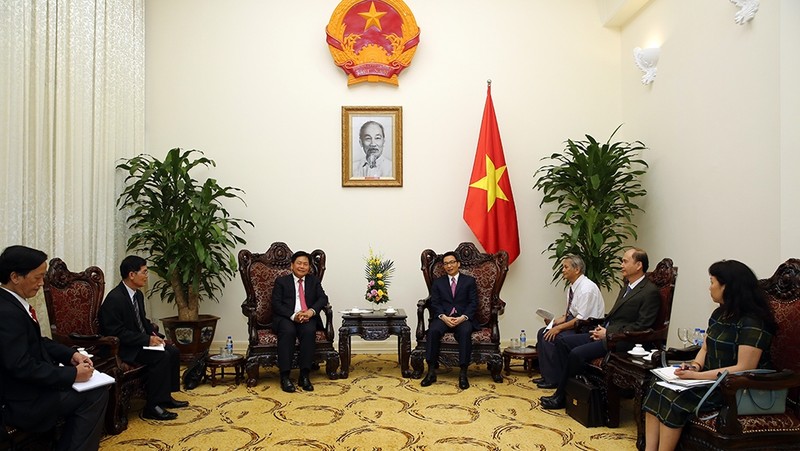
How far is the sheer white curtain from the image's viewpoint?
5043mm

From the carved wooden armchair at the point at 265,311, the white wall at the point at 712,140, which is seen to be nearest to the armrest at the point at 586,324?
the white wall at the point at 712,140

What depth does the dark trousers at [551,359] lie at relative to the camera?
18.5 feet

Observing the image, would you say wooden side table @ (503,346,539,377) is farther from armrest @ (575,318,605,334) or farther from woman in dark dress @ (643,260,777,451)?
woman in dark dress @ (643,260,777,451)

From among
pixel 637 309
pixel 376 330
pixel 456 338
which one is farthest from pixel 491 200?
pixel 637 309

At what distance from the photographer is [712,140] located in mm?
5742

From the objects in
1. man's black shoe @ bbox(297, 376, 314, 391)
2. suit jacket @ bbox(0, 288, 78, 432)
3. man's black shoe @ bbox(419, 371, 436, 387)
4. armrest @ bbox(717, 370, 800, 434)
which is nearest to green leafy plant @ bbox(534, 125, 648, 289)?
man's black shoe @ bbox(419, 371, 436, 387)

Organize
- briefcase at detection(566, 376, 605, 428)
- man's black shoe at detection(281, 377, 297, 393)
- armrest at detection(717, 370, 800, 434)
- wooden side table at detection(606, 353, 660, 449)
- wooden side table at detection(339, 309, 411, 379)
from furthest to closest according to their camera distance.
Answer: wooden side table at detection(339, 309, 411, 379)
man's black shoe at detection(281, 377, 297, 393)
briefcase at detection(566, 376, 605, 428)
wooden side table at detection(606, 353, 660, 449)
armrest at detection(717, 370, 800, 434)

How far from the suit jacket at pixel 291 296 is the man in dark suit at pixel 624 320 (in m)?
2.36

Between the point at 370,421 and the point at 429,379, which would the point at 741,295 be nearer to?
the point at 370,421

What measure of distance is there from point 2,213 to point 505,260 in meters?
4.52

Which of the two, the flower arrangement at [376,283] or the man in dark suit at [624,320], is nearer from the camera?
the man in dark suit at [624,320]

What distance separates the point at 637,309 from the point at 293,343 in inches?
122

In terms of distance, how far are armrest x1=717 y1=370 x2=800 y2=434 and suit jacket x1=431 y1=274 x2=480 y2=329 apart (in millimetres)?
3181

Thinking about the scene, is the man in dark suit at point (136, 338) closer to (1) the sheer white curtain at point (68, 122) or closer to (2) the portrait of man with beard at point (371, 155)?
(1) the sheer white curtain at point (68, 122)
